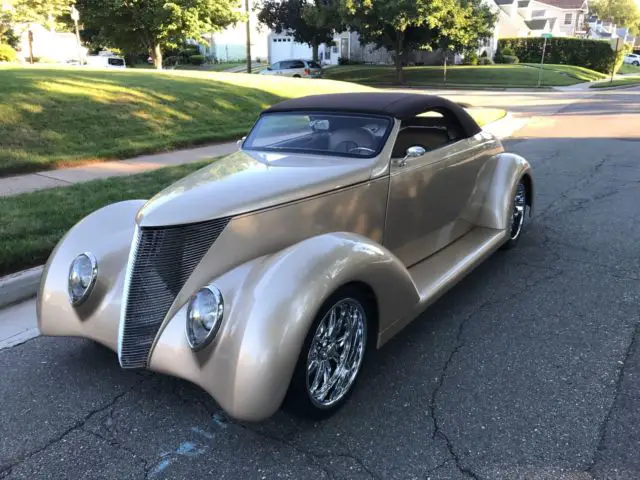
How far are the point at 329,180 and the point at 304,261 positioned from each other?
77 centimetres

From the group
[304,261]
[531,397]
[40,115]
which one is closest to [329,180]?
[304,261]

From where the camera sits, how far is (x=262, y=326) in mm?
2438

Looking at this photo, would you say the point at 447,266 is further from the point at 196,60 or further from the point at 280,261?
the point at 196,60

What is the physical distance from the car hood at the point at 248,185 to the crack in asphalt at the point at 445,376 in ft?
4.20

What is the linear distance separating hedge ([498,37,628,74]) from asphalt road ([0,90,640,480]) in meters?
47.3

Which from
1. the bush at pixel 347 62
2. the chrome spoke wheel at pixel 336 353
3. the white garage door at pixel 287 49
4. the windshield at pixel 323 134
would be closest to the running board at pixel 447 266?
the chrome spoke wheel at pixel 336 353

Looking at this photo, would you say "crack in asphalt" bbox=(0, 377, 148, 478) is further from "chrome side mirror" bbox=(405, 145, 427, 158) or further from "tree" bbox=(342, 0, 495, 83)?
"tree" bbox=(342, 0, 495, 83)

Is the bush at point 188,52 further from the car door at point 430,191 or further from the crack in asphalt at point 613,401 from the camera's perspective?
the crack in asphalt at point 613,401

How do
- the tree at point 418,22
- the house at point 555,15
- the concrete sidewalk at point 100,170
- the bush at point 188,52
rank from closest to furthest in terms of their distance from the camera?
the concrete sidewalk at point 100,170 → the tree at point 418,22 → the bush at point 188,52 → the house at point 555,15

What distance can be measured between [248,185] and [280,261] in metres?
0.64

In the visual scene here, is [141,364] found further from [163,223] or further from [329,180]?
[329,180]

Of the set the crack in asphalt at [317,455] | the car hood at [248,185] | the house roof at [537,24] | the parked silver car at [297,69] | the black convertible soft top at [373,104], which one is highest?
the house roof at [537,24]

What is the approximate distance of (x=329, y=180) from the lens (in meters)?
3.27

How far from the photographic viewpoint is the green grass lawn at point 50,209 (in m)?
4.76
